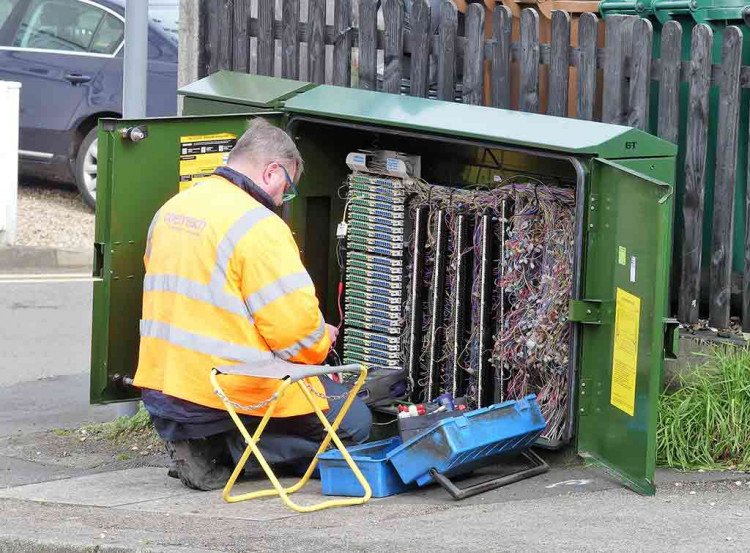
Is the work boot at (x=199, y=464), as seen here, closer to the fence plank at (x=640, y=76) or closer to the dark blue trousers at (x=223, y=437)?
the dark blue trousers at (x=223, y=437)

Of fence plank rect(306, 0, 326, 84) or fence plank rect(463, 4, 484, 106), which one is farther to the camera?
fence plank rect(306, 0, 326, 84)

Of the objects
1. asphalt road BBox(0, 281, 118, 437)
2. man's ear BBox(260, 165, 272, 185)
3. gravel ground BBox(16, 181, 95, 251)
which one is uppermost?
man's ear BBox(260, 165, 272, 185)

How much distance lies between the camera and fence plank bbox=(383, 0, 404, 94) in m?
7.05

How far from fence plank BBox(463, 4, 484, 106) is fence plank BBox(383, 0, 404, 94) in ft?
1.42

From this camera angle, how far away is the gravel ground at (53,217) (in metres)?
12.5

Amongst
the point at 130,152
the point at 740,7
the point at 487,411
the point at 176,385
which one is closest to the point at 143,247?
the point at 130,152

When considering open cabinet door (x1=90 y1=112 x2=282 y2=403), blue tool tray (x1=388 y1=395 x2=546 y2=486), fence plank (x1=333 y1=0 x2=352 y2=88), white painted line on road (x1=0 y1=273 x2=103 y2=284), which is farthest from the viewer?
white painted line on road (x1=0 y1=273 x2=103 y2=284)

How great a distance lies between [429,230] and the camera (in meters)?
6.53

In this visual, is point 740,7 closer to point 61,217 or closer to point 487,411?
point 487,411

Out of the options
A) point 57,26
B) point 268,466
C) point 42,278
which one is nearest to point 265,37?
point 268,466

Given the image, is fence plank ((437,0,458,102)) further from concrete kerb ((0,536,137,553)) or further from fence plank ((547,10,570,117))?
concrete kerb ((0,536,137,553))

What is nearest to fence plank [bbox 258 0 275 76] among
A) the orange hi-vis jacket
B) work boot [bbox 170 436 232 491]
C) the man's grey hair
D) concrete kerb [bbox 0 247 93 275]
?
the man's grey hair

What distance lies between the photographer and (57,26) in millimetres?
13117

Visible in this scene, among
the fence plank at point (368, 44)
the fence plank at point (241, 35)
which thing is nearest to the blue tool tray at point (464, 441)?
the fence plank at point (368, 44)
